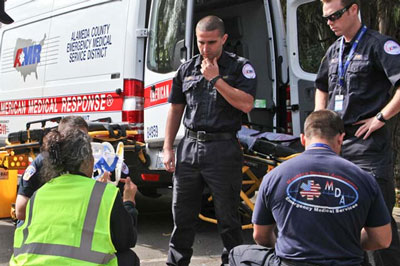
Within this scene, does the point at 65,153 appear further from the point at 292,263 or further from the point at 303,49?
the point at 303,49

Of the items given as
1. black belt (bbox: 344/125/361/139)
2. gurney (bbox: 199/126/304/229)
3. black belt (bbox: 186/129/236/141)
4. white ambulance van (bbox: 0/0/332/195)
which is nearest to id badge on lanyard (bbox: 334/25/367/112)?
black belt (bbox: 344/125/361/139)

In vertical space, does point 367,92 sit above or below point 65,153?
above

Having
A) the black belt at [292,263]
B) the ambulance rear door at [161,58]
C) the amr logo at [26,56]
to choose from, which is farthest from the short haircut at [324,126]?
the amr logo at [26,56]

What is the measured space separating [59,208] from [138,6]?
3.13m

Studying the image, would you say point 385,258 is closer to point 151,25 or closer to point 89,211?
point 89,211

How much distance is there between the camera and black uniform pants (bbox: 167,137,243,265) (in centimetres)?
331

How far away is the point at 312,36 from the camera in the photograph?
5.19m

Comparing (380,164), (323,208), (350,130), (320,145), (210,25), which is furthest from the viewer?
(210,25)

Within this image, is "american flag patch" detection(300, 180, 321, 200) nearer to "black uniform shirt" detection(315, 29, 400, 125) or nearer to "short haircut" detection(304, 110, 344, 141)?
"short haircut" detection(304, 110, 344, 141)

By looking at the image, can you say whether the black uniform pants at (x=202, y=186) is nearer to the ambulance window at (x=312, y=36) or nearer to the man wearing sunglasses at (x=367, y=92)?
the man wearing sunglasses at (x=367, y=92)

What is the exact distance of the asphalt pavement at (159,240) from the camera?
4.41 m

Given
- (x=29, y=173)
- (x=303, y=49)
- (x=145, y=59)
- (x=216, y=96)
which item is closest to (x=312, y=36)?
(x=303, y=49)

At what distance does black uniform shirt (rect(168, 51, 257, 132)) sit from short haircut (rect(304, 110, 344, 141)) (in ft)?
3.47

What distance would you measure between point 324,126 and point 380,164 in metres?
0.80
